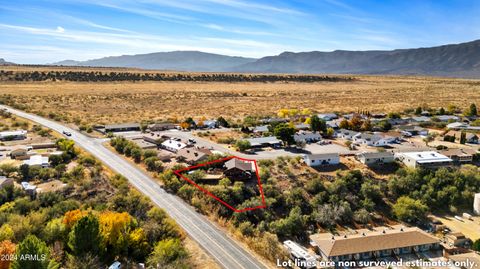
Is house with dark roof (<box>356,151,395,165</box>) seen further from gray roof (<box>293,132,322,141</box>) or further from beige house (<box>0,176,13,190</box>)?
beige house (<box>0,176,13,190</box>)

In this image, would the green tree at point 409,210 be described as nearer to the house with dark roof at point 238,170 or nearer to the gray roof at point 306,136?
the house with dark roof at point 238,170

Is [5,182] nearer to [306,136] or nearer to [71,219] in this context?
[71,219]

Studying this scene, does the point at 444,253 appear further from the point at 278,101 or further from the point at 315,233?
the point at 278,101

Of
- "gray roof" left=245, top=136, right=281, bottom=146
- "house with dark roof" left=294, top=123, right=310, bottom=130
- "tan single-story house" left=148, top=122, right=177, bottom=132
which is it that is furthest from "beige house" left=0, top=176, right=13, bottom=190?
"house with dark roof" left=294, top=123, right=310, bottom=130

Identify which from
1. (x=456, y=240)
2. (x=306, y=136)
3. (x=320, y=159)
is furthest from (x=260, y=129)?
(x=456, y=240)

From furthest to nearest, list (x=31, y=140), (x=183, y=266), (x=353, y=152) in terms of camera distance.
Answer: (x=31, y=140) → (x=353, y=152) → (x=183, y=266)

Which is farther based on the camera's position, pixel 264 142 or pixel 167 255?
pixel 264 142

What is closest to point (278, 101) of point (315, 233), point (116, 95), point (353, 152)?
point (116, 95)
